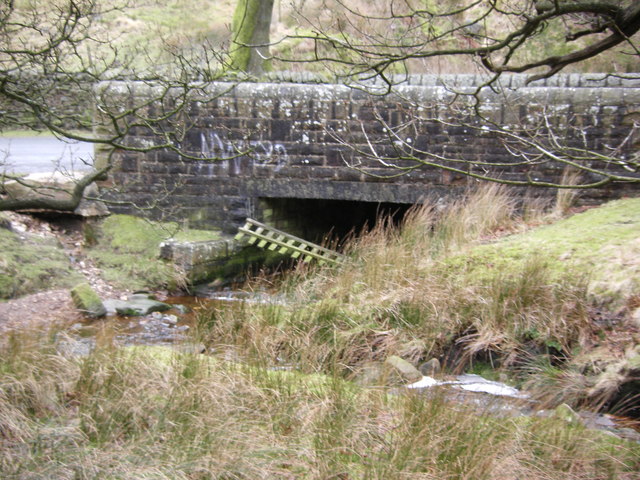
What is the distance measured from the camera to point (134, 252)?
911 cm

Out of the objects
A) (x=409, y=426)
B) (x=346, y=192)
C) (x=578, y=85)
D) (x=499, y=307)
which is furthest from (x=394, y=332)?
(x=578, y=85)

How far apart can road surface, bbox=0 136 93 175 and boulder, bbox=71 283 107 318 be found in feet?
11.9

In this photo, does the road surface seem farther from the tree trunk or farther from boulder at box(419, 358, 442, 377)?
boulder at box(419, 358, 442, 377)

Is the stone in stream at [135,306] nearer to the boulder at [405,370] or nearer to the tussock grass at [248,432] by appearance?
the tussock grass at [248,432]

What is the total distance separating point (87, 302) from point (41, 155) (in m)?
8.37

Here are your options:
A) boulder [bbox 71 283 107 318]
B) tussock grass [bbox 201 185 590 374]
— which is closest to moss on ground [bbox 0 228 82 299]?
boulder [bbox 71 283 107 318]

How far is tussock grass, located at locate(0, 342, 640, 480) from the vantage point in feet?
10.9

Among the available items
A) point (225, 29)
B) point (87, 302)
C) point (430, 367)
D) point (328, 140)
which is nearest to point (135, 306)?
point (87, 302)

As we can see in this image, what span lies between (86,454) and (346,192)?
605 centimetres

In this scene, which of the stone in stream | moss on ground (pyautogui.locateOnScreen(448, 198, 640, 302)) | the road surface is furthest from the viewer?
the road surface

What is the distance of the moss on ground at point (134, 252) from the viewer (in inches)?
344

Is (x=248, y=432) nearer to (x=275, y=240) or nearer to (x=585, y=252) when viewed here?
(x=585, y=252)

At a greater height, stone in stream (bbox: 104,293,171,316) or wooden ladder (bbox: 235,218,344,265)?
wooden ladder (bbox: 235,218,344,265)

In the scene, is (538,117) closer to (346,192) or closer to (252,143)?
(346,192)
